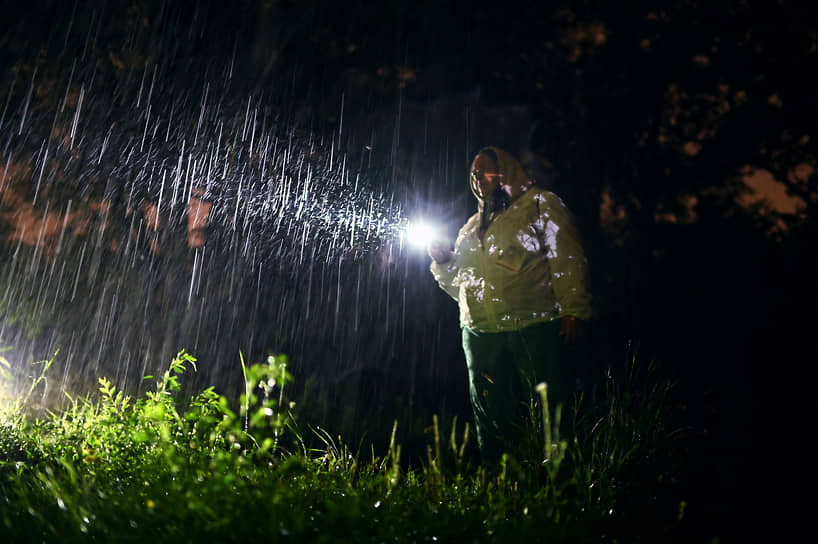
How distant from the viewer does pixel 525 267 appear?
276cm

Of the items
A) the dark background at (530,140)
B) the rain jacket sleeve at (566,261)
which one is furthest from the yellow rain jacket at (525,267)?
the dark background at (530,140)

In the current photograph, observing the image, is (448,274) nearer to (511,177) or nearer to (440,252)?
(440,252)

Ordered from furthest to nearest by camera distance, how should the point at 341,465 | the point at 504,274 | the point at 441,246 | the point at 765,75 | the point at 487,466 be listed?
1. the point at 765,75
2. the point at 441,246
3. the point at 504,274
4. the point at 487,466
5. the point at 341,465

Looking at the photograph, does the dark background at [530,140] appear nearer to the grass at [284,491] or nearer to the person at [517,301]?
the person at [517,301]

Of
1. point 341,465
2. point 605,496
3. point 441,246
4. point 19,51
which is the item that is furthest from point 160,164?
point 605,496

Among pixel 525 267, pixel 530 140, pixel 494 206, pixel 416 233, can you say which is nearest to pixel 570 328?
pixel 525 267

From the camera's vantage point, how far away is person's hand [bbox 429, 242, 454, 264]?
3484 millimetres

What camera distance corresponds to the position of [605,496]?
1.67m

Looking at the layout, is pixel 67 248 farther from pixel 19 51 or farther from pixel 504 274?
pixel 504 274

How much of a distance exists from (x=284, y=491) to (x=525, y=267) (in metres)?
1.91

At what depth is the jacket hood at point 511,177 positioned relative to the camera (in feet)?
9.86

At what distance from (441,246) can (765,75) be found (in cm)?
320

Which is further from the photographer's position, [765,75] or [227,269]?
[227,269]

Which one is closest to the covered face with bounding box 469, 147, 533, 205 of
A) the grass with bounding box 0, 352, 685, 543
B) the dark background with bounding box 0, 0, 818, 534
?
the dark background with bounding box 0, 0, 818, 534
